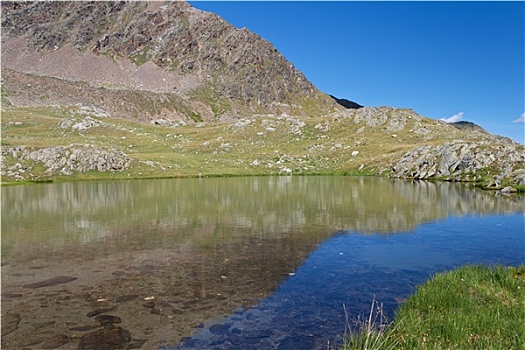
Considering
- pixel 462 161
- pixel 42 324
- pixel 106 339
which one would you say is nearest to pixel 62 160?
pixel 42 324

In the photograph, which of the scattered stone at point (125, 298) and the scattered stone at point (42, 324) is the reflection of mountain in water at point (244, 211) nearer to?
the scattered stone at point (125, 298)

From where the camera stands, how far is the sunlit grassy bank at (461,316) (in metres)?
9.07

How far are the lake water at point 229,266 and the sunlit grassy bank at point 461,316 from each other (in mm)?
1362

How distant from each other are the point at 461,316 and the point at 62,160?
321 ft

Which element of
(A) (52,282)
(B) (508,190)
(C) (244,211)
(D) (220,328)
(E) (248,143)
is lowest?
(D) (220,328)

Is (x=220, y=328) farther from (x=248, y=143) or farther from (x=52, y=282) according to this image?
(x=248, y=143)

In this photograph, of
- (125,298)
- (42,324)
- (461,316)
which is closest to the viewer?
(461,316)

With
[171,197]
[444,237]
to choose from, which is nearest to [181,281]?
[444,237]

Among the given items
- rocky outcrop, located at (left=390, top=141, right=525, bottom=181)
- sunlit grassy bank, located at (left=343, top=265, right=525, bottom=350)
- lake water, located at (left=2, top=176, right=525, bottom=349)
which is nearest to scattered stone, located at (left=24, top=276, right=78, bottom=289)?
lake water, located at (left=2, top=176, right=525, bottom=349)

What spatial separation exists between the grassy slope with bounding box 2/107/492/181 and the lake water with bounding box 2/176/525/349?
66.0m

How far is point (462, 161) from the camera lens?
79.8m

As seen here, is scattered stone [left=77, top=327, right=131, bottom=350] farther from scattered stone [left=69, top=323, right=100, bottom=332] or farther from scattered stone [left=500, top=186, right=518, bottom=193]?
scattered stone [left=500, top=186, right=518, bottom=193]

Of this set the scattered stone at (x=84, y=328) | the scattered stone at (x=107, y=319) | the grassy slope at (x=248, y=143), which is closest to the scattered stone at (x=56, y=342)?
the scattered stone at (x=84, y=328)

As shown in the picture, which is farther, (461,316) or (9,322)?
(9,322)
